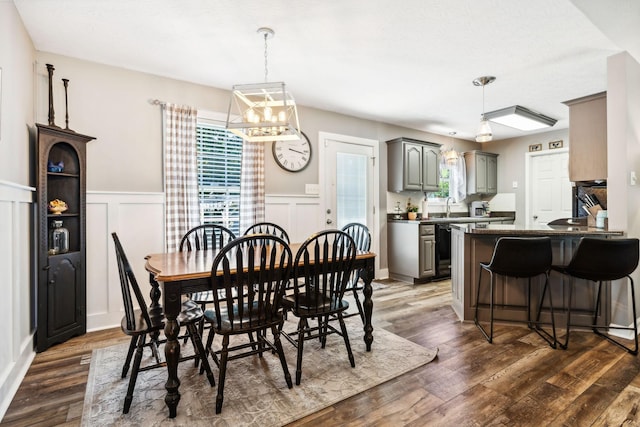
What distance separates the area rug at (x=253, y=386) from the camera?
5.73ft

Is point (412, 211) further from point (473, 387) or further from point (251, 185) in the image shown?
point (473, 387)

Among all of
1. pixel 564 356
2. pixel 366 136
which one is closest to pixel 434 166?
pixel 366 136

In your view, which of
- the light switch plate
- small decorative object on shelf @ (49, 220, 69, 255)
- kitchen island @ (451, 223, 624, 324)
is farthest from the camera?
the light switch plate

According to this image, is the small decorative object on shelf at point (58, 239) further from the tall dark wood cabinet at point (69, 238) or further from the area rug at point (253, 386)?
the area rug at point (253, 386)

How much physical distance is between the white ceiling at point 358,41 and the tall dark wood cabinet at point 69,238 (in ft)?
2.82

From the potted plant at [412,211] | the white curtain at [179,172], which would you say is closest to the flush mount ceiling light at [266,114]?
the white curtain at [179,172]

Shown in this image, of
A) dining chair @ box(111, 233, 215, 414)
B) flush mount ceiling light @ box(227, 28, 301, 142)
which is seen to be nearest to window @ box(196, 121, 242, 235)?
flush mount ceiling light @ box(227, 28, 301, 142)

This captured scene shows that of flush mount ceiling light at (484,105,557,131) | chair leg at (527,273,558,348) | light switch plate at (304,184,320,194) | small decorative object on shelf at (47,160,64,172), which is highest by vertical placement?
flush mount ceiling light at (484,105,557,131)

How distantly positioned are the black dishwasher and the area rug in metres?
2.53

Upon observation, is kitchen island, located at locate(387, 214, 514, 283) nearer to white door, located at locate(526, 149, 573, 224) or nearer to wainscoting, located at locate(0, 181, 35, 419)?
white door, located at locate(526, 149, 573, 224)

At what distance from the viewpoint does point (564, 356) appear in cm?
243

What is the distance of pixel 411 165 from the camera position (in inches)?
201

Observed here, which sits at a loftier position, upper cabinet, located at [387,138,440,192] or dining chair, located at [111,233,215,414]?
upper cabinet, located at [387,138,440,192]

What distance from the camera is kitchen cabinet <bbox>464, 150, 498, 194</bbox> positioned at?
6.17 meters
